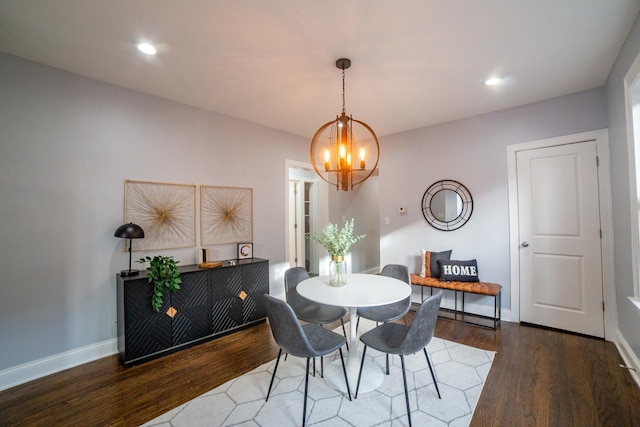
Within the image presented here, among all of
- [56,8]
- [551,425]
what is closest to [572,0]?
[551,425]

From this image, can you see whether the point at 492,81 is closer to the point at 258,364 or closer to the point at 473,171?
the point at 473,171

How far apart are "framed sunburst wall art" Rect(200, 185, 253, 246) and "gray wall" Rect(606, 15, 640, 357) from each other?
12.4 feet

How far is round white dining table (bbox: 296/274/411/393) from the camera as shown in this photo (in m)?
1.90

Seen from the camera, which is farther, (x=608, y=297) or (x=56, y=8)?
(x=608, y=297)

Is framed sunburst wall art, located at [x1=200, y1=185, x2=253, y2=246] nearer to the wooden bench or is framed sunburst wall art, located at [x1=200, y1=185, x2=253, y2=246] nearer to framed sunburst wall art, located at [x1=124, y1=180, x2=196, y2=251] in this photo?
framed sunburst wall art, located at [x1=124, y1=180, x2=196, y2=251]

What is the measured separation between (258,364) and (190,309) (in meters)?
0.93

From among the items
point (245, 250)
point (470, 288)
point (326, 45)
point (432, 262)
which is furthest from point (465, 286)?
point (326, 45)

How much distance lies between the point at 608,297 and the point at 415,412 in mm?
2574

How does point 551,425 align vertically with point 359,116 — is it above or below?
below

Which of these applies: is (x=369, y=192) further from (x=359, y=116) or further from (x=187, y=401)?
(x=187, y=401)

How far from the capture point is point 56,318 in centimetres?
237

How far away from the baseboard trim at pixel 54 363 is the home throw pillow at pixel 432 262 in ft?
12.0

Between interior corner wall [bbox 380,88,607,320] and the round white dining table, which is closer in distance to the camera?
the round white dining table

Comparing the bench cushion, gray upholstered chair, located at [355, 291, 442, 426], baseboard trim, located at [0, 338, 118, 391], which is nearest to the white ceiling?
gray upholstered chair, located at [355, 291, 442, 426]
